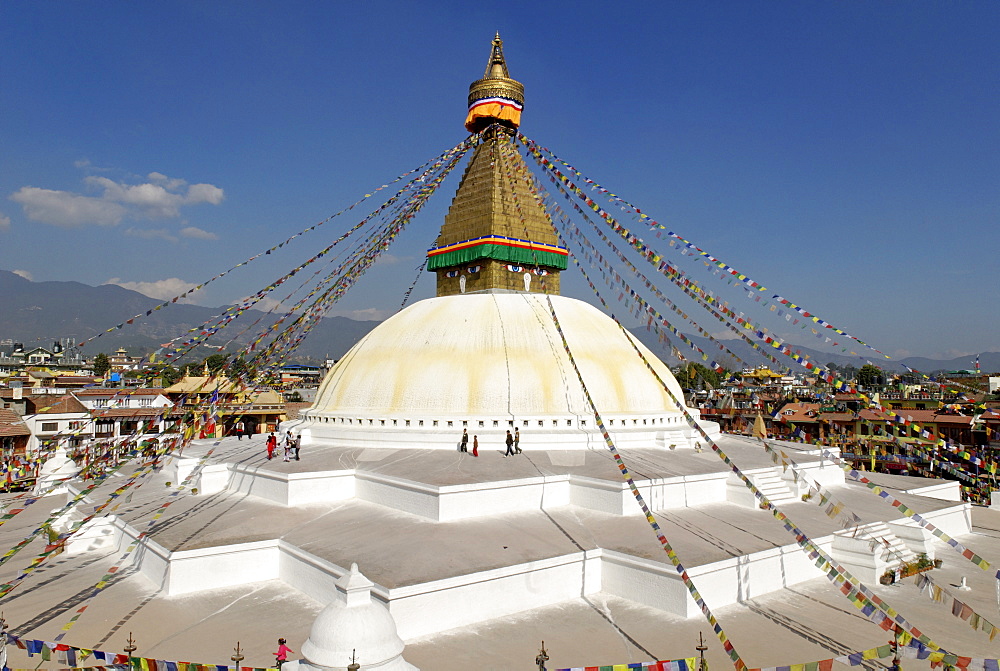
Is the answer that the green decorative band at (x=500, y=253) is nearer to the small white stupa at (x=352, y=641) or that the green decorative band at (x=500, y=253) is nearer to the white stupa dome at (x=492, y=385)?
the white stupa dome at (x=492, y=385)

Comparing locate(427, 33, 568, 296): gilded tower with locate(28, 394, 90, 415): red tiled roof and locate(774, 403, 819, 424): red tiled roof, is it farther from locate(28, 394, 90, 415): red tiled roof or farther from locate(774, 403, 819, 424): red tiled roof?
locate(28, 394, 90, 415): red tiled roof

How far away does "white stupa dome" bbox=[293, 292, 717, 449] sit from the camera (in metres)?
11.5

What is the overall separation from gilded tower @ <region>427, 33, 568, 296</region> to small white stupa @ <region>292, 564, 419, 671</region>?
370 inches

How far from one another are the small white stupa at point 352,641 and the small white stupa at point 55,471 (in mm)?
11664

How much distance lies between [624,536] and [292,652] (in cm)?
408

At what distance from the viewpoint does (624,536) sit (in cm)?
817

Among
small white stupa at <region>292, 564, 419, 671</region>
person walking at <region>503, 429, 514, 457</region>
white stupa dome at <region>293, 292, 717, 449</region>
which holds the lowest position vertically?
small white stupa at <region>292, 564, 419, 671</region>

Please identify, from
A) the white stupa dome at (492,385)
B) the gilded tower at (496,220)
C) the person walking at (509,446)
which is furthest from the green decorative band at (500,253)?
the person walking at (509,446)

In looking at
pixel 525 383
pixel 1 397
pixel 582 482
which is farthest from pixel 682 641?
pixel 1 397

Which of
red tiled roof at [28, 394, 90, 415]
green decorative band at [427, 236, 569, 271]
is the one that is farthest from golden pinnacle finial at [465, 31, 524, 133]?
red tiled roof at [28, 394, 90, 415]

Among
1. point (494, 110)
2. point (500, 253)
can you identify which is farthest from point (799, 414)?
point (494, 110)

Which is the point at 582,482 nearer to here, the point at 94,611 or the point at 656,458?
the point at 656,458

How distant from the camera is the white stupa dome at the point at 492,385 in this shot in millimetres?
11461

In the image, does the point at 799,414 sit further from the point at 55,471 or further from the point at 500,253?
the point at 55,471
